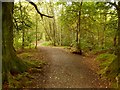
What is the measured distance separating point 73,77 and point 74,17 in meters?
12.8

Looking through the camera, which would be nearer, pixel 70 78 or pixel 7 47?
pixel 7 47

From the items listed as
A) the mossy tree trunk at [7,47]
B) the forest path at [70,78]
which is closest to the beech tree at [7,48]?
the mossy tree trunk at [7,47]

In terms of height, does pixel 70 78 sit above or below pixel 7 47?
below

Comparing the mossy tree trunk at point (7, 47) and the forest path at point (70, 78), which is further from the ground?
the mossy tree trunk at point (7, 47)

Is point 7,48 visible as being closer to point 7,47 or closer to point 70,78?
point 7,47

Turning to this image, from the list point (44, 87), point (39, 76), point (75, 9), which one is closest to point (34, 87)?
point (44, 87)

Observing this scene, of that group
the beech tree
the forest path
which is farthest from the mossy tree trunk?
the forest path

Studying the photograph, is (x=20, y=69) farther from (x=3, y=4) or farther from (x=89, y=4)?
(x=89, y=4)

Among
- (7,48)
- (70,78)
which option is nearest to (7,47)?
(7,48)

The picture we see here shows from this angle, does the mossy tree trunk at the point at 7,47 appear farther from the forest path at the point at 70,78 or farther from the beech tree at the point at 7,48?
the forest path at the point at 70,78

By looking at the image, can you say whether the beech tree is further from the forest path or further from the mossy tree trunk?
the forest path

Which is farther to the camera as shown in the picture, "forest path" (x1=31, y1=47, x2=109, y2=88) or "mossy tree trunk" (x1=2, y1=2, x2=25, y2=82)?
"forest path" (x1=31, y1=47, x2=109, y2=88)

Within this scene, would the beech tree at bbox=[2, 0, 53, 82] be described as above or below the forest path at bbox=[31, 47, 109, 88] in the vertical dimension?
above

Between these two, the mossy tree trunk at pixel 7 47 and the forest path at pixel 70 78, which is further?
the forest path at pixel 70 78
